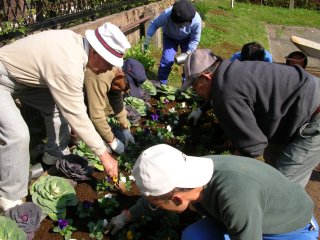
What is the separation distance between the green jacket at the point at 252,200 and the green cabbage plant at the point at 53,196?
4.52 feet

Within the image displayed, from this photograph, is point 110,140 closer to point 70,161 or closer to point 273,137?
point 70,161

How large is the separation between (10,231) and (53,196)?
57 centimetres

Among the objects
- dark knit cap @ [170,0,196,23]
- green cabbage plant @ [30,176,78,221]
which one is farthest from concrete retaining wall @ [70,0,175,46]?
green cabbage plant @ [30,176,78,221]

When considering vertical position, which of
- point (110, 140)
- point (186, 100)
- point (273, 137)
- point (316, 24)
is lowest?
point (316, 24)

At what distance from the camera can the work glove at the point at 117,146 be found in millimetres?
3574

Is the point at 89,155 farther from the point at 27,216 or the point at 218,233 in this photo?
the point at 218,233

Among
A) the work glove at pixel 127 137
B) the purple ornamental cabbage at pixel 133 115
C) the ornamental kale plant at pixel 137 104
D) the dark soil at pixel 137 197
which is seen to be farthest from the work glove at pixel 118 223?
the ornamental kale plant at pixel 137 104

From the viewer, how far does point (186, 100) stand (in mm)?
5191

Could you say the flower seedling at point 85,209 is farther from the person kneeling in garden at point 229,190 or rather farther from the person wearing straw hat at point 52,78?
the person kneeling in garden at point 229,190

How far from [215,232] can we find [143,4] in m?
6.95

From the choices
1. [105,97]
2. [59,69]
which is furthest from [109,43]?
[105,97]

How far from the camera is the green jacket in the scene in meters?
1.73

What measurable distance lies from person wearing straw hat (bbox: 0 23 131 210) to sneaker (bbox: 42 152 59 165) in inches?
24.1

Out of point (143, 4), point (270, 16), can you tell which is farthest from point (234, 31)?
point (270, 16)
